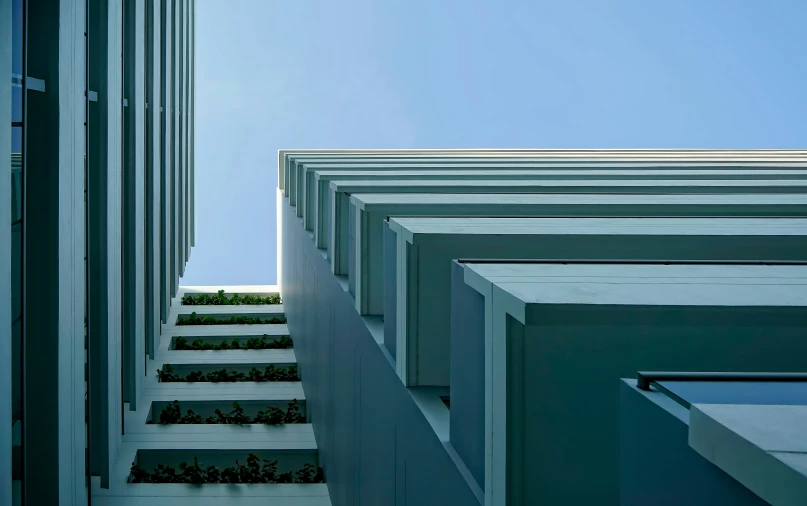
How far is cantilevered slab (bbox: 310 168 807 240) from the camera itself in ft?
52.5

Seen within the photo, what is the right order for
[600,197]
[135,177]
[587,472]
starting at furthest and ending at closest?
[135,177] < [600,197] < [587,472]

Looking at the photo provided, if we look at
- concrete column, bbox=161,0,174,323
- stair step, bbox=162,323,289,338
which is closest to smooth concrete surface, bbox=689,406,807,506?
concrete column, bbox=161,0,174,323

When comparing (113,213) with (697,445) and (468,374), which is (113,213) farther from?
(697,445)

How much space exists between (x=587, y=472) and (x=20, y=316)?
20.9 feet

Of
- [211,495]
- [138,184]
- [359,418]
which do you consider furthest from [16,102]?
[211,495]

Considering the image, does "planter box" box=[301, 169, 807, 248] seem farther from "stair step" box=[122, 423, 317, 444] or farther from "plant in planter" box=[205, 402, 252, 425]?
"plant in planter" box=[205, 402, 252, 425]

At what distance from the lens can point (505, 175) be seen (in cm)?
1658

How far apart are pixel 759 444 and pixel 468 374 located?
3.63m

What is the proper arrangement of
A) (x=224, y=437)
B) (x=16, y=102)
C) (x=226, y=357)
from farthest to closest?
(x=226, y=357) → (x=224, y=437) → (x=16, y=102)

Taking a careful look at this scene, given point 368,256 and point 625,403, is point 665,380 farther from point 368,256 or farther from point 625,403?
point 368,256

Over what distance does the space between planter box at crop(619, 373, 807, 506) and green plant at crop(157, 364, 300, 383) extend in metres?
20.7

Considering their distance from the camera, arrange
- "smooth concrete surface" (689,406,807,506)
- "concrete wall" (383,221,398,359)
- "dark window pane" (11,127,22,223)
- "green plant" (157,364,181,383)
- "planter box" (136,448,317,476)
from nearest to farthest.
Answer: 1. "smooth concrete surface" (689,406,807,506)
2. "dark window pane" (11,127,22,223)
3. "concrete wall" (383,221,398,359)
4. "planter box" (136,448,317,476)
5. "green plant" (157,364,181,383)

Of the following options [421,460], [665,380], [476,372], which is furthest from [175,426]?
[665,380]

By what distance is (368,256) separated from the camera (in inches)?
411
